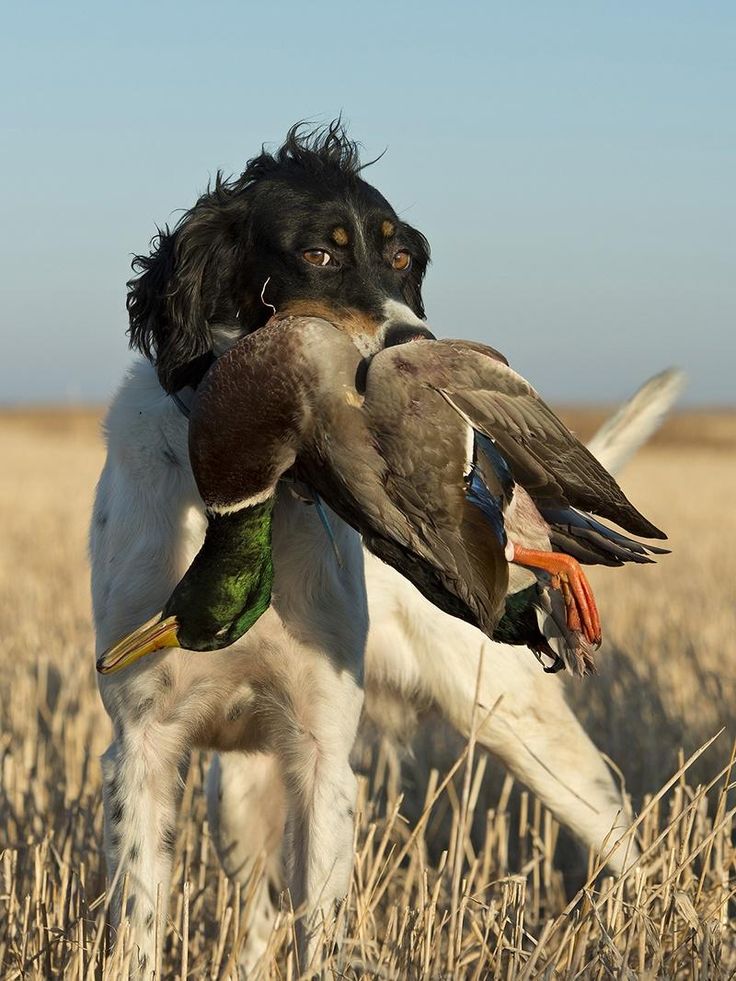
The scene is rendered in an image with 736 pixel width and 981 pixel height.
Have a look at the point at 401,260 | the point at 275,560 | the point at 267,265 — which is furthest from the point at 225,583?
the point at 401,260

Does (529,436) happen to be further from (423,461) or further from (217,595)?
(217,595)

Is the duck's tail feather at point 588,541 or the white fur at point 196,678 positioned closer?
the duck's tail feather at point 588,541

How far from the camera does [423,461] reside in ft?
7.02

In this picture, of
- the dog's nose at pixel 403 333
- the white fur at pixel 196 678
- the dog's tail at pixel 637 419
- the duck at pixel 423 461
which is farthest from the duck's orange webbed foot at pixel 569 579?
the dog's tail at pixel 637 419

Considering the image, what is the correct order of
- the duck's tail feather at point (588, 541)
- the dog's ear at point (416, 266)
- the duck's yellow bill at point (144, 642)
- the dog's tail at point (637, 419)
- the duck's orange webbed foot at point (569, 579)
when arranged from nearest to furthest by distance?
the duck's orange webbed foot at point (569, 579) < the duck's tail feather at point (588, 541) < the duck's yellow bill at point (144, 642) < the dog's ear at point (416, 266) < the dog's tail at point (637, 419)

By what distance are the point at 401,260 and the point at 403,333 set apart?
607 millimetres

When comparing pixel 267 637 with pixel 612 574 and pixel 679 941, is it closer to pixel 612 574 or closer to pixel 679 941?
pixel 679 941

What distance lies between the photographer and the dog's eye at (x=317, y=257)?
112 inches

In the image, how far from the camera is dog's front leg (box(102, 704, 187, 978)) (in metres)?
2.79

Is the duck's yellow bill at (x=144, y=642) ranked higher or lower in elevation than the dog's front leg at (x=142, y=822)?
higher

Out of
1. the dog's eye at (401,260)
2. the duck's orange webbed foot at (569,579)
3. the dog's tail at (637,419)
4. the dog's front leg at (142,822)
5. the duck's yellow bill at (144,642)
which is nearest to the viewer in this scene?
the duck's orange webbed foot at (569,579)

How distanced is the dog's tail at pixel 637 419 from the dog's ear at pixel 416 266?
3.33 feet

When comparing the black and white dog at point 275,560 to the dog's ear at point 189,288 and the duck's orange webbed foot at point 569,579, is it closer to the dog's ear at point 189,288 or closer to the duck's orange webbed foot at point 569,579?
the dog's ear at point 189,288

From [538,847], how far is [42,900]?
1.36m
